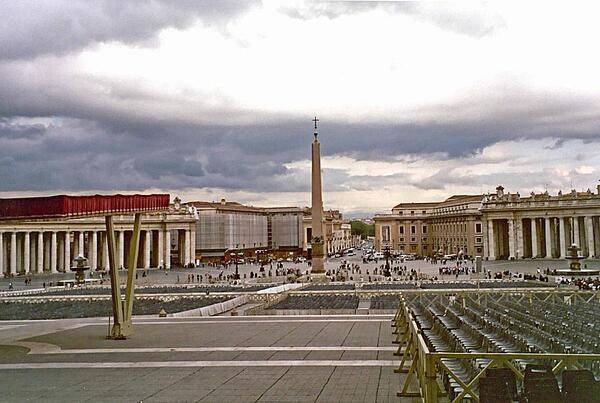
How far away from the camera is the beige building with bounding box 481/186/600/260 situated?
377 feet

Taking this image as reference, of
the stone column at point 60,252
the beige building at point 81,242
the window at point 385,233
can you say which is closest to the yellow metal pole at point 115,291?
the beige building at point 81,242

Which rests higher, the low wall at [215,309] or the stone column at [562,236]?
the stone column at [562,236]

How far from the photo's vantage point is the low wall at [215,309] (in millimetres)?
31534

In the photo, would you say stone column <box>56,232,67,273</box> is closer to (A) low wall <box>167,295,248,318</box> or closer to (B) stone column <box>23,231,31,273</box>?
(B) stone column <box>23,231,31,273</box>

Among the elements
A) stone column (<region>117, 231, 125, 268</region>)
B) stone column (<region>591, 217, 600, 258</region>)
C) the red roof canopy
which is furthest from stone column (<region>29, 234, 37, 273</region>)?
the red roof canopy

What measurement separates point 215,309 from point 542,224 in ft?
348

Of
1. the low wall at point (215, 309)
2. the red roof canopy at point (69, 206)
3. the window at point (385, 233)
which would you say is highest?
the window at point (385, 233)

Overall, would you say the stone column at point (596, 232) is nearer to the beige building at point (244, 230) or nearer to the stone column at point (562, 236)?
the stone column at point (562, 236)

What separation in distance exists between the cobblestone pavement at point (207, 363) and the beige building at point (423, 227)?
135 m

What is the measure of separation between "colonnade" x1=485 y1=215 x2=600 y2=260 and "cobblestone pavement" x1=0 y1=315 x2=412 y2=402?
331 feet

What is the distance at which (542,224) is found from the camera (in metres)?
128

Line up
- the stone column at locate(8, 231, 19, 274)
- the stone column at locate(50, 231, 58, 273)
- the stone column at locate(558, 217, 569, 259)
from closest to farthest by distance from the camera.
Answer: the stone column at locate(8, 231, 19, 274), the stone column at locate(50, 231, 58, 273), the stone column at locate(558, 217, 569, 259)

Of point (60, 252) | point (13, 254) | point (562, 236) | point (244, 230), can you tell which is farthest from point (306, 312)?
point (244, 230)

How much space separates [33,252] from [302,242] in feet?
230
